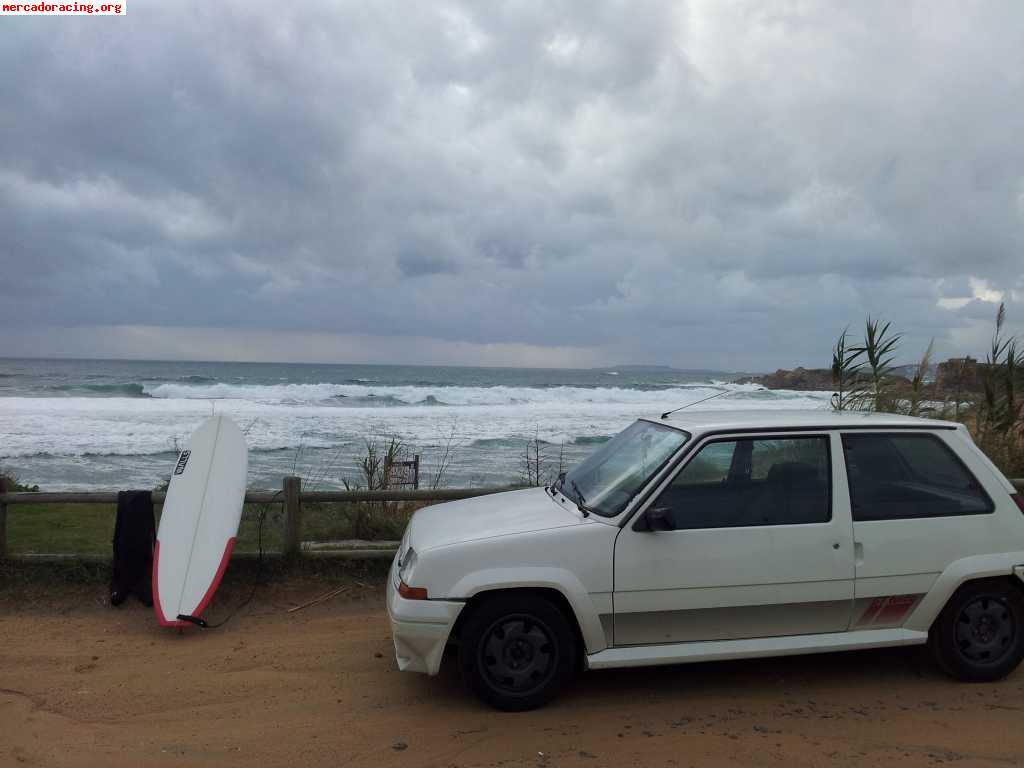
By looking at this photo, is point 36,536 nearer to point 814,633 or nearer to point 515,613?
point 515,613

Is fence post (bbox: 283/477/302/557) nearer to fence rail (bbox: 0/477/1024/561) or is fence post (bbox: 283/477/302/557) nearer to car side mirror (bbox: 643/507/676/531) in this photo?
fence rail (bbox: 0/477/1024/561)

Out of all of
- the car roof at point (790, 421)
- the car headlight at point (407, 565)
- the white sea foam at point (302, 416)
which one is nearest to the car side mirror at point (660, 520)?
the car roof at point (790, 421)

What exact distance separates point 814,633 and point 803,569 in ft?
1.31

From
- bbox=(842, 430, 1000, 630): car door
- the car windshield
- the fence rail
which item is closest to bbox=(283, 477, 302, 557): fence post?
the fence rail

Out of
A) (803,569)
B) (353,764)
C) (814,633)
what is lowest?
(353,764)

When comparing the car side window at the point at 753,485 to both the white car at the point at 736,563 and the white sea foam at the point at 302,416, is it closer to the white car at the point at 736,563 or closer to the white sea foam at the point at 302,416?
the white car at the point at 736,563

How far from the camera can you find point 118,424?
26953 mm

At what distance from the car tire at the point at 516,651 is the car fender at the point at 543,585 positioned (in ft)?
0.34

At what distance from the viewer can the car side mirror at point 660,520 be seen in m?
4.10

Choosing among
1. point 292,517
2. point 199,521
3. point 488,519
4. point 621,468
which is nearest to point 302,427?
point 292,517

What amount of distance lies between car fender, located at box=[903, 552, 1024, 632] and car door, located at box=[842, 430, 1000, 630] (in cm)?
4

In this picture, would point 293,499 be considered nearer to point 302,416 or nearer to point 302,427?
point 302,427

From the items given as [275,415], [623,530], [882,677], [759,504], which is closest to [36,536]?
[623,530]

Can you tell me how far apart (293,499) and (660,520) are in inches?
144
